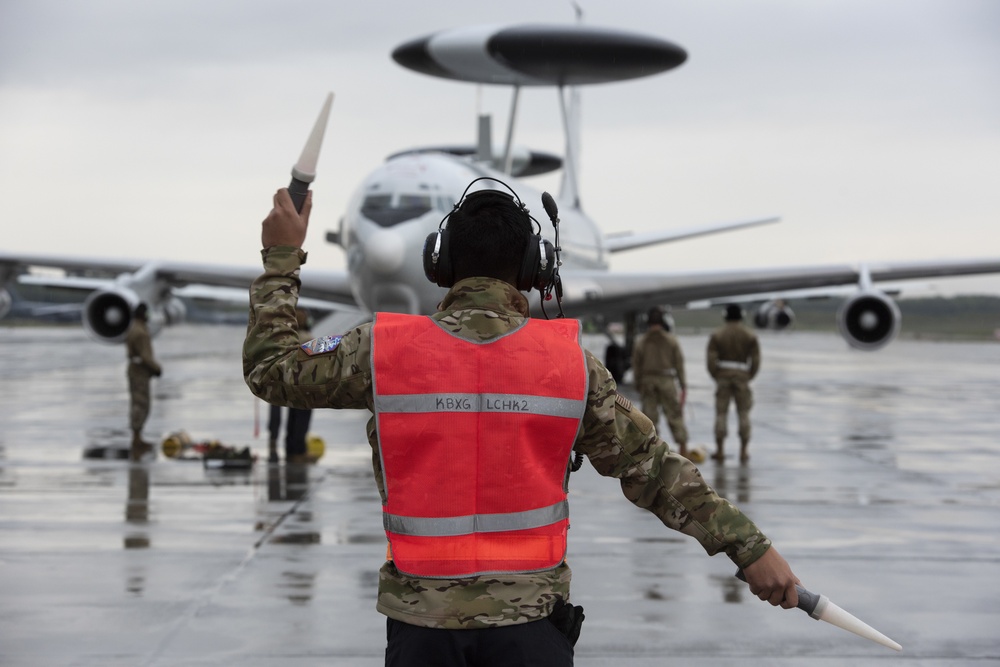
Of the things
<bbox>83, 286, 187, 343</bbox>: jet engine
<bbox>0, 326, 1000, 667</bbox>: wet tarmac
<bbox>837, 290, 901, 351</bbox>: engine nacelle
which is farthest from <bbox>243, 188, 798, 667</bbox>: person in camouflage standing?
<bbox>837, 290, 901, 351</bbox>: engine nacelle

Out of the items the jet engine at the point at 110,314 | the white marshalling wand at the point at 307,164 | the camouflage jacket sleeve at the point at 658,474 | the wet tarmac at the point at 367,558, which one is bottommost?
the wet tarmac at the point at 367,558

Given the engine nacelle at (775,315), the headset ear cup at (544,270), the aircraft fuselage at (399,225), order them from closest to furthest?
the headset ear cup at (544,270) → the aircraft fuselage at (399,225) → the engine nacelle at (775,315)

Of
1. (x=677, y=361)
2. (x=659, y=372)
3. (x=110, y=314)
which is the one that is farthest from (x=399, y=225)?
(x=110, y=314)

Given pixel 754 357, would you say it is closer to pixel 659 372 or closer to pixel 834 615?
pixel 659 372

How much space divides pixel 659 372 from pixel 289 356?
32.1 ft

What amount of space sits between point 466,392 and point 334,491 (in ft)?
24.2

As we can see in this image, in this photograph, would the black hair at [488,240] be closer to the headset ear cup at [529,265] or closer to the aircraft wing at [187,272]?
the headset ear cup at [529,265]

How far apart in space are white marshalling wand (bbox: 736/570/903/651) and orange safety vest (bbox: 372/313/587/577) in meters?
0.55

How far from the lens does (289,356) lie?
2.71 metres

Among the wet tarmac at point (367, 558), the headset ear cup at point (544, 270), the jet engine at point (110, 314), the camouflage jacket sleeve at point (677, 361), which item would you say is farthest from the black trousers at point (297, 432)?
the headset ear cup at point (544, 270)

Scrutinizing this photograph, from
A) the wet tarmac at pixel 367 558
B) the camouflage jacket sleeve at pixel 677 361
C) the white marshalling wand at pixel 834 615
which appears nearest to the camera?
the white marshalling wand at pixel 834 615

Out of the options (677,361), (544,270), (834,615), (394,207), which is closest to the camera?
(834,615)

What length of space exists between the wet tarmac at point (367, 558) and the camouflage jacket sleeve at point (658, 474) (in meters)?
2.51

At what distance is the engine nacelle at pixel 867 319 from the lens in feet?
61.3
